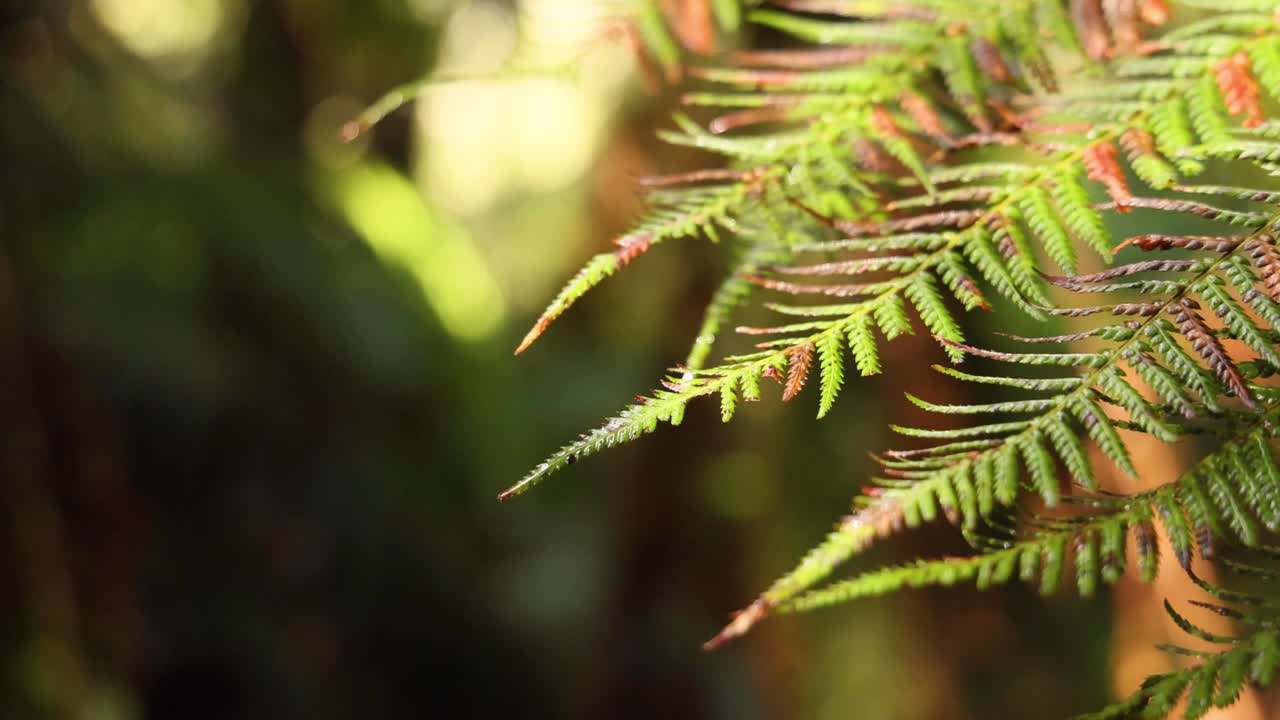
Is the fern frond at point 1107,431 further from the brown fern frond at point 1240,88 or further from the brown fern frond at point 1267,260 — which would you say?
the brown fern frond at point 1240,88

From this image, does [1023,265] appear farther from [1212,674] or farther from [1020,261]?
[1212,674]

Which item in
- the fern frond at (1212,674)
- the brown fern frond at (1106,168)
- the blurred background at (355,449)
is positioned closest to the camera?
the fern frond at (1212,674)

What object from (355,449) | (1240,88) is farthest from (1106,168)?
(355,449)

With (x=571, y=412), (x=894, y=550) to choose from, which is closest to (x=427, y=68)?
(x=571, y=412)

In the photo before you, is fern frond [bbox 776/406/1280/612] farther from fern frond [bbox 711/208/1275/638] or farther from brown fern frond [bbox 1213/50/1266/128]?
brown fern frond [bbox 1213/50/1266/128]

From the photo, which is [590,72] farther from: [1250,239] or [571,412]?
[1250,239]

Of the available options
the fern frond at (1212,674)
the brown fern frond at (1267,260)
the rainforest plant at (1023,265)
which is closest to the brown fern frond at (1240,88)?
the rainforest plant at (1023,265)
